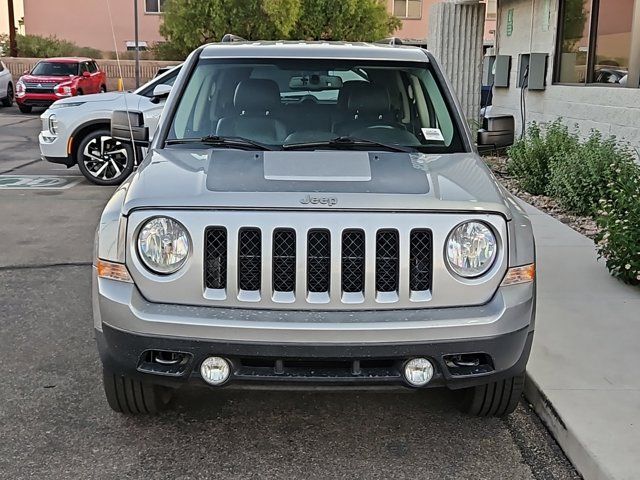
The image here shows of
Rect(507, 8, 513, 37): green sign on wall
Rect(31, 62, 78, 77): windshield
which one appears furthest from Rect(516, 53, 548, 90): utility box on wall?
Rect(31, 62, 78, 77): windshield

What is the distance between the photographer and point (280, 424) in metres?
3.97

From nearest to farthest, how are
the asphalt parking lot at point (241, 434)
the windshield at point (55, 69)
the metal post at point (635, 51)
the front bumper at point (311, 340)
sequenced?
the front bumper at point (311, 340) → the asphalt parking lot at point (241, 434) → the metal post at point (635, 51) → the windshield at point (55, 69)

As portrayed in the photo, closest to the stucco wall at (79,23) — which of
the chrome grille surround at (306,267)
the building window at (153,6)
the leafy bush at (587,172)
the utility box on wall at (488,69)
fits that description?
the building window at (153,6)

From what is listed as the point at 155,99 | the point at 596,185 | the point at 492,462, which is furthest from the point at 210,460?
the point at 155,99

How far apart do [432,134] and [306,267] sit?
5.35 ft

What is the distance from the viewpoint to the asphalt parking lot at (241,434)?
353 cm

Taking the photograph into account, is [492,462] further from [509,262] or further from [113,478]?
[113,478]

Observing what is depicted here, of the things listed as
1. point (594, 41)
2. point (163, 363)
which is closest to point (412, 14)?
point (594, 41)

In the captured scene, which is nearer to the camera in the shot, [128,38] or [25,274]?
[25,274]

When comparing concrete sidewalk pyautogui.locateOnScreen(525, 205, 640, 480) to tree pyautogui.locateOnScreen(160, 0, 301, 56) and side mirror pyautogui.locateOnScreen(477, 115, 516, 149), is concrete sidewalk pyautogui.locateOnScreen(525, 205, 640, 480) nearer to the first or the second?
side mirror pyautogui.locateOnScreen(477, 115, 516, 149)

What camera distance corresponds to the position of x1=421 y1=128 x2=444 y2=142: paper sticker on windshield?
4.51m

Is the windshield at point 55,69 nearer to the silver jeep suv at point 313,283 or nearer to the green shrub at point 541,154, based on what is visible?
the green shrub at point 541,154

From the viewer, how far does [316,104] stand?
15.2 feet

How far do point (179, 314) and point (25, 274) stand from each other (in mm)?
3938
